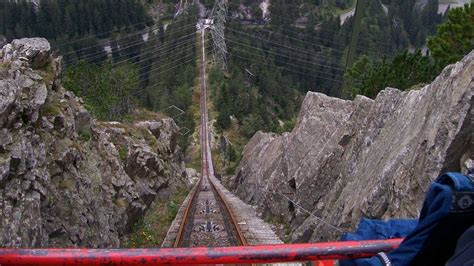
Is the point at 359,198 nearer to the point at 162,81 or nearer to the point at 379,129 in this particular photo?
the point at 379,129

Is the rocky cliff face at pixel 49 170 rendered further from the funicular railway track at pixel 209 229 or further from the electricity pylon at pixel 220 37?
the electricity pylon at pixel 220 37

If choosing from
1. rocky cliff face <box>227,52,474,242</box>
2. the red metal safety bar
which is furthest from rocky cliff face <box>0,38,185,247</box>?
rocky cliff face <box>227,52,474,242</box>

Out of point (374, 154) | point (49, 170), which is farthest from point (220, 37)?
point (49, 170)

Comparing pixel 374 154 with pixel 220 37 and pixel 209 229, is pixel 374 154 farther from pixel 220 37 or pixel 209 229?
pixel 220 37

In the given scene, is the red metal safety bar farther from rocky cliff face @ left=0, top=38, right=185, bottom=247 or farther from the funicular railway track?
the funicular railway track

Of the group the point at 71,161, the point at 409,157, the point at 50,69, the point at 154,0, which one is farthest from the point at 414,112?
the point at 154,0

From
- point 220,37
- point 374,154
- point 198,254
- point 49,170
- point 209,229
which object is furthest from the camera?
point 220,37

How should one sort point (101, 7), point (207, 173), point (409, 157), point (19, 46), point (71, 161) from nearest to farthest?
point (409, 157) → point (71, 161) → point (19, 46) → point (207, 173) → point (101, 7)
